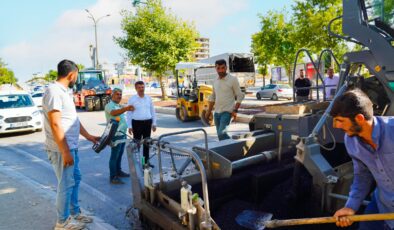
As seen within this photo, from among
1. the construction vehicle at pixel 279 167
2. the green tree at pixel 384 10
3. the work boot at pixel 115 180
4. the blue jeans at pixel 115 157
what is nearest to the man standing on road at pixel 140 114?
the blue jeans at pixel 115 157

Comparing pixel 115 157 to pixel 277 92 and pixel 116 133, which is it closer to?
pixel 116 133

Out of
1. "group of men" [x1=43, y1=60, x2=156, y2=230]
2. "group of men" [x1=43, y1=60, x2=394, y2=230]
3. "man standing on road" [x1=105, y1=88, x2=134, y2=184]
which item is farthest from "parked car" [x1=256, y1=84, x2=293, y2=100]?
"group of men" [x1=43, y1=60, x2=156, y2=230]

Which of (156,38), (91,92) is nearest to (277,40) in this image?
(156,38)

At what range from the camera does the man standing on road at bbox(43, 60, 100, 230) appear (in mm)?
3475

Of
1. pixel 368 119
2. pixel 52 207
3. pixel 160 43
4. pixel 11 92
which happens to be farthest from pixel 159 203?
pixel 160 43

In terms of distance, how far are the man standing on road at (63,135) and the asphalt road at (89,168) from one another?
690mm

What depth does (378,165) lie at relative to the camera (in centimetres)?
213

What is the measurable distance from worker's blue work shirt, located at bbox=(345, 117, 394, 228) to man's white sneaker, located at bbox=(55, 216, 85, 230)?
2767mm

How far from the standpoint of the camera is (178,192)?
3.52 meters

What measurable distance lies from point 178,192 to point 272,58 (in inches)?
1193

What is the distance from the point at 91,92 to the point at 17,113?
28.8 ft

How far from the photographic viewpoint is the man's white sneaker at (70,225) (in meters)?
3.66

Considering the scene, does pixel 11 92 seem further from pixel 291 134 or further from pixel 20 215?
pixel 291 134

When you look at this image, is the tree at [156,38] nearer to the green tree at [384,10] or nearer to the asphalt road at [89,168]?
the asphalt road at [89,168]
